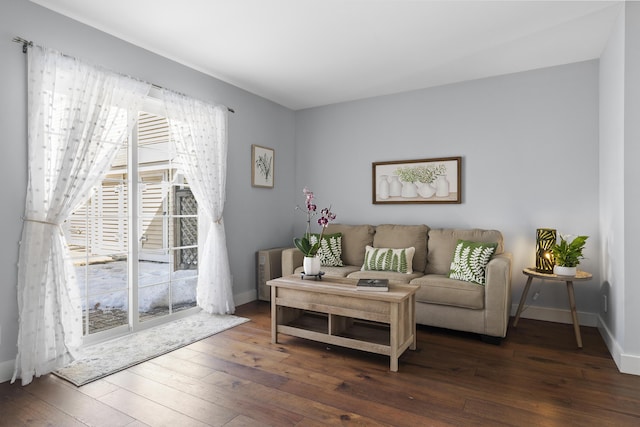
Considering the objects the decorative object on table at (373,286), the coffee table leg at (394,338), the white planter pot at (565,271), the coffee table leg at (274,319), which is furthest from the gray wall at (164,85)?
the white planter pot at (565,271)

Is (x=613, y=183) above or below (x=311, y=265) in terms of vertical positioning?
above

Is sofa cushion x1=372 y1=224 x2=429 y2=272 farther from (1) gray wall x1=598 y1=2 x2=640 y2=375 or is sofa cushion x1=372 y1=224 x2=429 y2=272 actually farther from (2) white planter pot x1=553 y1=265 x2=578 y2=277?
(1) gray wall x1=598 y1=2 x2=640 y2=375

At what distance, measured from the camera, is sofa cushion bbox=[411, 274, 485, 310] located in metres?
3.10

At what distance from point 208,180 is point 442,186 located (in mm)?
2654

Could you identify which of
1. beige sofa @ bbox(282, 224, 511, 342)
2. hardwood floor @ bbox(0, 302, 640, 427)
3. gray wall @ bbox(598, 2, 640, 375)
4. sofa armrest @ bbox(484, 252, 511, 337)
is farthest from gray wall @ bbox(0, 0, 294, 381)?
gray wall @ bbox(598, 2, 640, 375)

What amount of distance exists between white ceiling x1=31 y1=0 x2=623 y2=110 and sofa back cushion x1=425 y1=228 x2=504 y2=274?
172cm

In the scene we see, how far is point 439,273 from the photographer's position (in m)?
3.79

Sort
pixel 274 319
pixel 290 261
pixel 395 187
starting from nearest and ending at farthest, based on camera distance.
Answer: pixel 274 319, pixel 290 261, pixel 395 187

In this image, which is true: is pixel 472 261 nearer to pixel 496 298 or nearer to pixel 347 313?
pixel 496 298

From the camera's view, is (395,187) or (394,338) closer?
(394,338)

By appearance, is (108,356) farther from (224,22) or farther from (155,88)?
(224,22)

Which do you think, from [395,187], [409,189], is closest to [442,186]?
[409,189]

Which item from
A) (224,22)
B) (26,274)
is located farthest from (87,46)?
(26,274)

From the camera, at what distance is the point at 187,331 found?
10.9 ft
